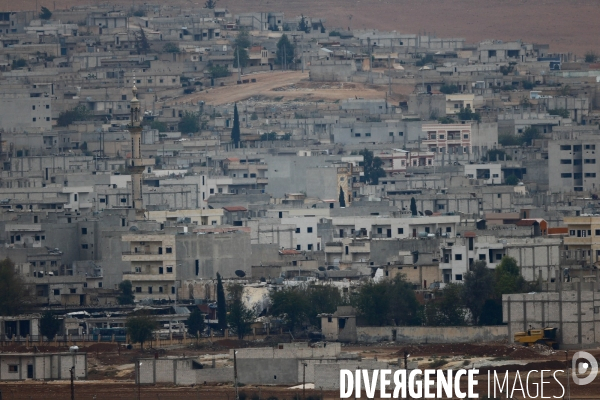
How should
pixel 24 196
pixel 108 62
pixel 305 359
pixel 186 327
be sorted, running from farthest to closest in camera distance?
pixel 108 62
pixel 24 196
pixel 186 327
pixel 305 359

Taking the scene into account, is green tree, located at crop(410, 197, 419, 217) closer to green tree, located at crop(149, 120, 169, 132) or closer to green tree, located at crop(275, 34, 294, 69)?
green tree, located at crop(149, 120, 169, 132)

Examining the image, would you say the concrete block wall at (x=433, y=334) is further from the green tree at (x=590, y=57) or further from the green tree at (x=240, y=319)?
the green tree at (x=590, y=57)

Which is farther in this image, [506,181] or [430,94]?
[430,94]

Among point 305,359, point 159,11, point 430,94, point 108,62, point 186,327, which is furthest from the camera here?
point 159,11

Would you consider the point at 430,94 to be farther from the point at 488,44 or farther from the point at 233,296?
the point at 233,296

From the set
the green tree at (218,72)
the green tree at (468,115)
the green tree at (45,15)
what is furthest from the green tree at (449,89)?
the green tree at (45,15)

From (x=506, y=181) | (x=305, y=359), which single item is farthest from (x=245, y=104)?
(x=305, y=359)

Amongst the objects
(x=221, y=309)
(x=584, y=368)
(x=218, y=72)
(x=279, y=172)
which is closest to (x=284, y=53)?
(x=218, y=72)

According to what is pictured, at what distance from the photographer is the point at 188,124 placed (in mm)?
142750

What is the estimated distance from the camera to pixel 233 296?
79.4 metres

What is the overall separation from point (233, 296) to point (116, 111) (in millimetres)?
66359

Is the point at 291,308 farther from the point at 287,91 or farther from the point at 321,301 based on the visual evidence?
the point at 287,91

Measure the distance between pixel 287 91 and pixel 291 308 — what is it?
7661 centimetres

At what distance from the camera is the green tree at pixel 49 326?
2980 inches
